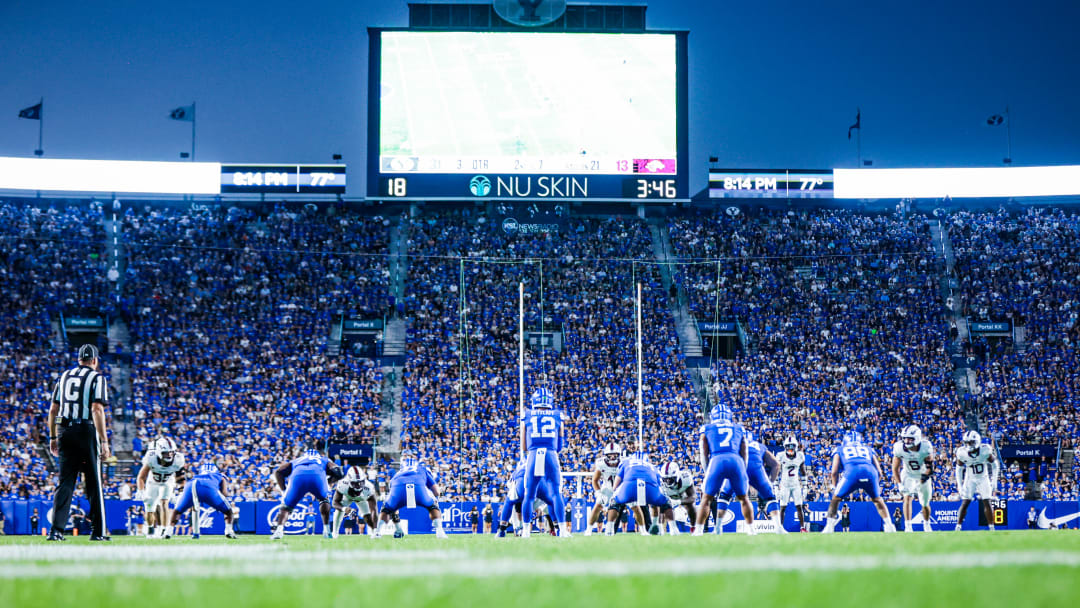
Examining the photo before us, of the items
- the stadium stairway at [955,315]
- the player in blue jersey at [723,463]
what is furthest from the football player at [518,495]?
the stadium stairway at [955,315]

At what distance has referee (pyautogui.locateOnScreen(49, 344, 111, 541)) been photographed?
13.1m

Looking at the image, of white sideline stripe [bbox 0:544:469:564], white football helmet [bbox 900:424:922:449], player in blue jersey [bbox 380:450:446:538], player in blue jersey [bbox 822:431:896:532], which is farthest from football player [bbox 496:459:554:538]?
white football helmet [bbox 900:424:922:449]

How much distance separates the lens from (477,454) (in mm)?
33219

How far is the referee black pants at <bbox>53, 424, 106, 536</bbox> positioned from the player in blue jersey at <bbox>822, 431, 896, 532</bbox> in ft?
38.6

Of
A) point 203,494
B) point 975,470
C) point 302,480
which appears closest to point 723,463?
point 975,470

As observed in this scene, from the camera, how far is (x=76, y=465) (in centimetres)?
1320

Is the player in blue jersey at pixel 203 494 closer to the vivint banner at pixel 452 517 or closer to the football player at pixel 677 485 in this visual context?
the vivint banner at pixel 452 517

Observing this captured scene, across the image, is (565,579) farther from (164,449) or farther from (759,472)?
(164,449)

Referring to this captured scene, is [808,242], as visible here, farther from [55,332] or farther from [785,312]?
[55,332]

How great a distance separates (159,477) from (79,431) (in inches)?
325

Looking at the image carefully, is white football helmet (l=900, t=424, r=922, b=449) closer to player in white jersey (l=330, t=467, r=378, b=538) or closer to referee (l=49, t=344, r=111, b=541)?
player in white jersey (l=330, t=467, r=378, b=538)

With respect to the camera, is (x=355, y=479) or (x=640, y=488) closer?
(x=640, y=488)

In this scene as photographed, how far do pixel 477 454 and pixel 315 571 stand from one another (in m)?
25.7

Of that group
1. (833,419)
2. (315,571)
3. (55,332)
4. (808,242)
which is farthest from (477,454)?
(315,571)
